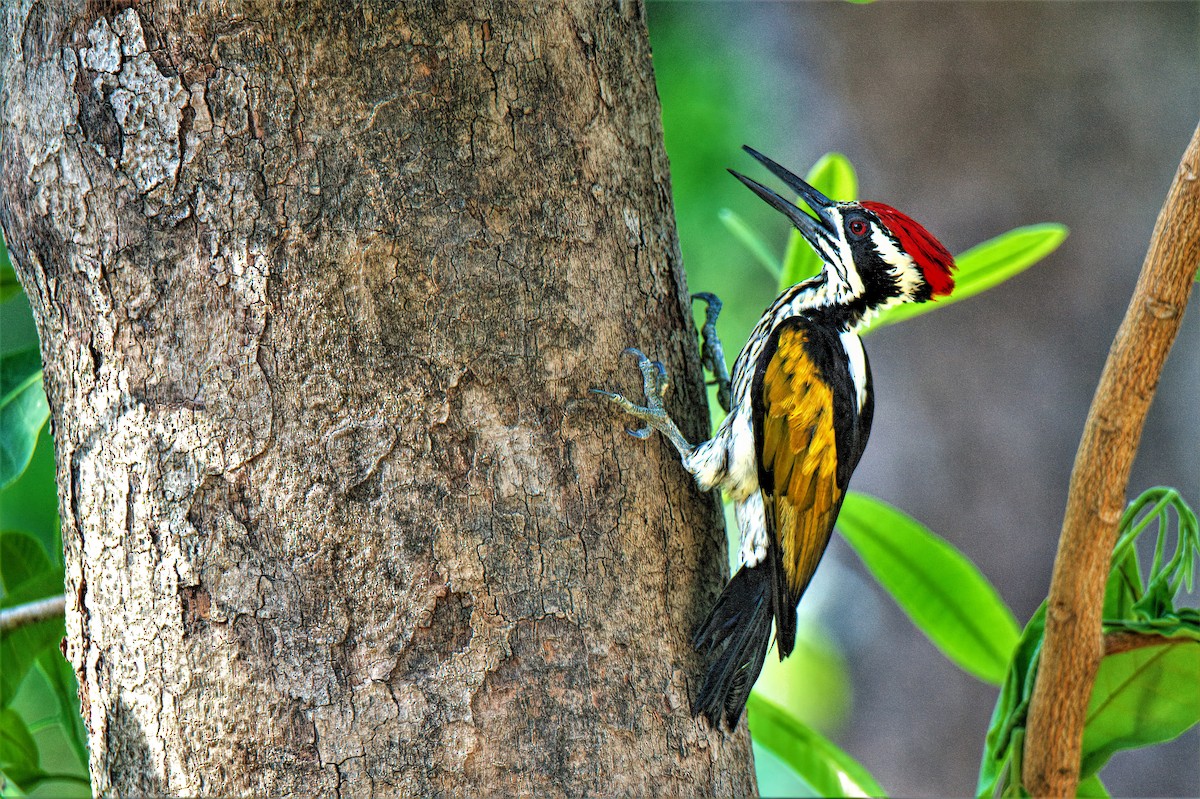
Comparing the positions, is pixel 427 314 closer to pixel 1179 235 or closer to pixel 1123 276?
pixel 1179 235

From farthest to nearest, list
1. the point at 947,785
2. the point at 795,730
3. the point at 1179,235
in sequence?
1. the point at 947,785
2. the point at 795,730
3. the point at 1179,235

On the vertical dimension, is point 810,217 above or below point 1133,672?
above

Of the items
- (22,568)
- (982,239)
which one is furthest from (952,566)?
(982,239)

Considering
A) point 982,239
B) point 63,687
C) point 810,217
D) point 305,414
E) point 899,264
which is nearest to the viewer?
point 305,414

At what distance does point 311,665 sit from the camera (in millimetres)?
1093

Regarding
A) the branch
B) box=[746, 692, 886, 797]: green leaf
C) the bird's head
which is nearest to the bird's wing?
the bird's head

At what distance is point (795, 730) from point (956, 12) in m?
2.93

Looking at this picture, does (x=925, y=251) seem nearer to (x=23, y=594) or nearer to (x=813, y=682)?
(x=23, y=594)

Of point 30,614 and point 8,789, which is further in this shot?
point 8,789

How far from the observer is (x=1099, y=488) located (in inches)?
51.3

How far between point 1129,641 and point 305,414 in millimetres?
1272

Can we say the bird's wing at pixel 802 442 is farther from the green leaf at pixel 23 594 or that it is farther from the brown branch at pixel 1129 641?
the green leaf at pixel 23 594

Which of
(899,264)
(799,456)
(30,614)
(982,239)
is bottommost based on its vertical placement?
(30,614)

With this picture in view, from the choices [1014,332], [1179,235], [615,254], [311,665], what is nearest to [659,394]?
[615,254]
